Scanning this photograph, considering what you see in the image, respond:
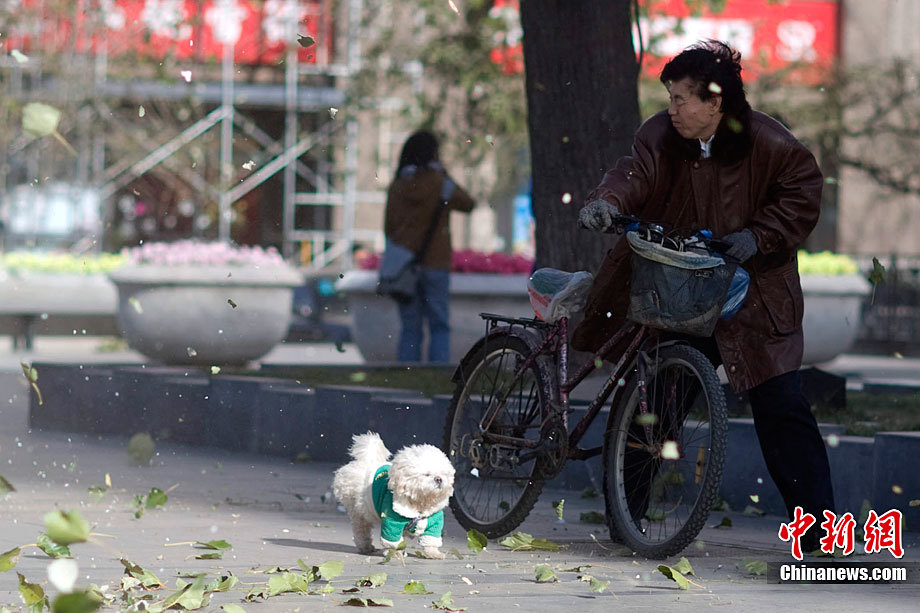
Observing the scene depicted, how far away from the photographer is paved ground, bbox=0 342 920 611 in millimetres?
4680

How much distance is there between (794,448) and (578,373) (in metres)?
Answer: 0.84

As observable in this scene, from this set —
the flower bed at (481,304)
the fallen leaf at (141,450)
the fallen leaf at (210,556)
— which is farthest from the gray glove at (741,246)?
the flower bed at (481,304)

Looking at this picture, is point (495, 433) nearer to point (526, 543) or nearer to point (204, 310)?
point (526, 543)

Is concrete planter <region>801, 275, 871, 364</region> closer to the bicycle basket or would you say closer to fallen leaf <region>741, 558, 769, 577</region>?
fallen leaf <region>741, 558, 769, 577</region>

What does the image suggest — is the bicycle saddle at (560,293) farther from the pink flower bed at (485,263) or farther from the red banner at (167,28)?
the red banner at (167,28)

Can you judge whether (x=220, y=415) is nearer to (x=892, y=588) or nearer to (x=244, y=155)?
(x=892, y=588)

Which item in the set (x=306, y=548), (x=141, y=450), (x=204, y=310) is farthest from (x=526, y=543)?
(x=204, y=310)

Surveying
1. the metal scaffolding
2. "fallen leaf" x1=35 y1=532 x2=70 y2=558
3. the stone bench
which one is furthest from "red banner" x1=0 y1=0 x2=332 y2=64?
"fallen leaf" x1=35 y1=532 x2=70 y2=558

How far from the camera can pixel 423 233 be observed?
36.2 ft

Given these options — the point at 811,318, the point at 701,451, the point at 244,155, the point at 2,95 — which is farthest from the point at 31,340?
the point at 701,451

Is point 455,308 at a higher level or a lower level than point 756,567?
lower

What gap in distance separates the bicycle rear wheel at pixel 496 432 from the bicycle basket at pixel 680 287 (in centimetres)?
68

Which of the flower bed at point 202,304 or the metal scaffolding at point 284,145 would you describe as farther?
the metal scaffolding at point 284,145

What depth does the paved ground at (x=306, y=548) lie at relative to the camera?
4.68 m
